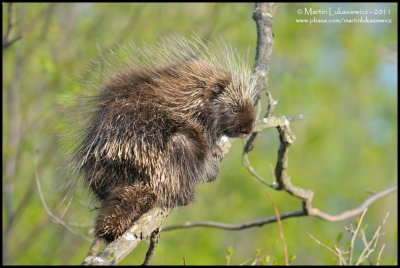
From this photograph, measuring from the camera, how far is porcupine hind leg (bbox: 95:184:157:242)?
303 centimetres

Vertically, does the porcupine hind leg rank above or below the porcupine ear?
below

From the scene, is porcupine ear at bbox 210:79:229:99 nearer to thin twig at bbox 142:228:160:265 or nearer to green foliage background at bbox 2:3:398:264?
green foliage background at bbox 2:3:398:264

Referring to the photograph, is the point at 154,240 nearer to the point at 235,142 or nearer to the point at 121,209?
the point at 121,209

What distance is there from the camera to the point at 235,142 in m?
12.6

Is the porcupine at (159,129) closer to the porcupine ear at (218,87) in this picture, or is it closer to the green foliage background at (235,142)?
the porcupine ear at (218,87)

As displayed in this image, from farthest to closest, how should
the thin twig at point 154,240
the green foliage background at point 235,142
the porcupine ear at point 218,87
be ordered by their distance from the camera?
1. the green foliage background at point 235,142
2. the porcupine ear at point 218,87
3. the thin twig at point 154,240

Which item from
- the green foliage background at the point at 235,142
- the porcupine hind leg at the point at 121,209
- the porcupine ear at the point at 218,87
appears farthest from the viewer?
the green foliage background at the point at 235,142

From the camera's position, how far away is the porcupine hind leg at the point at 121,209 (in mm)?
3025

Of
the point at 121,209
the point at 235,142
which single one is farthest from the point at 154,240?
the point at 235,142

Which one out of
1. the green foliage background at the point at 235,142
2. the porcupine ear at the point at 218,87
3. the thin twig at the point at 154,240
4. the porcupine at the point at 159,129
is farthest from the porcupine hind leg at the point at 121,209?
the porcupine ear at the point at 218,87

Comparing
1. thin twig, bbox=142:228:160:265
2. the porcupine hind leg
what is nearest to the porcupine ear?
the porcupine hind leg

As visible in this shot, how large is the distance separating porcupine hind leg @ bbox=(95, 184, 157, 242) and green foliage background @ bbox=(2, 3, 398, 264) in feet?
1.97

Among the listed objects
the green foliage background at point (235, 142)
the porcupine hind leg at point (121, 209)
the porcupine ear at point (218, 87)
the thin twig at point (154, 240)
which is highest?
the porcupine ear at point (218, 87)

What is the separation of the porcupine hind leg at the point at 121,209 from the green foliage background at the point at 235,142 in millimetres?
601
